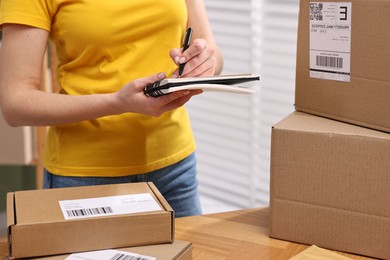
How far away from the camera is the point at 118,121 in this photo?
→ 4.85ft

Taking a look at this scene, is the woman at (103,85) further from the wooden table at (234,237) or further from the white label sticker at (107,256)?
the white label sticker at (107,256)

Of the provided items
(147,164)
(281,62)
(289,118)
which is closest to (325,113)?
(289,118)

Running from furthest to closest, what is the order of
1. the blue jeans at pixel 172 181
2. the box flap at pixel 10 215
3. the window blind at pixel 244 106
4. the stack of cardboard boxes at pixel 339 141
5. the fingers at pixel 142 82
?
the window blind at pixel 244 106 < the blue jeans at pixel 172 181 < the fingers at pixel 142 82 < the stack of cardboard boxes at pixel 339 141 < the box flap at pixel 10 215

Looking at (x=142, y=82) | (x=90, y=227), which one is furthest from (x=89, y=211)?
(x=142, y=82)

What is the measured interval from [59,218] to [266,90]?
1.74 meters

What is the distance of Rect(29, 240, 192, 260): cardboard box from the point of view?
3.51 feet

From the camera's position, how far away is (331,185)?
3.92 ft

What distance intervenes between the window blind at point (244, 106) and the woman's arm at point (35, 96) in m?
1.31

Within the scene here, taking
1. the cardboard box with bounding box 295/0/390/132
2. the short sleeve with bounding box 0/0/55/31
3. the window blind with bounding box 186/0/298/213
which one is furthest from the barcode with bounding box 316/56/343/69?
the window blind with bounding box 186/0/298/213

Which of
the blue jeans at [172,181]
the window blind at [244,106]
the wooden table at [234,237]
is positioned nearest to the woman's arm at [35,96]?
the blue jeans at [172,181]

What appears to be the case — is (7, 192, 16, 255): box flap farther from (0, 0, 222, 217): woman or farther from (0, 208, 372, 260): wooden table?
(0, 0, 222, 217): woman

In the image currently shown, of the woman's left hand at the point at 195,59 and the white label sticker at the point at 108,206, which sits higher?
the woman's left hand at the point at 195,59

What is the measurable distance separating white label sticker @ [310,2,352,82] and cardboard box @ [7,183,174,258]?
0.40m

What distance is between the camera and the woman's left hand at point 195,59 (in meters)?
1.39
